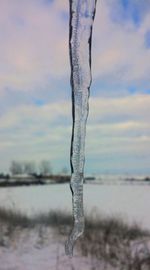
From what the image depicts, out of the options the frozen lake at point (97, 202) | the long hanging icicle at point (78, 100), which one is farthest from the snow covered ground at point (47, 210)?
the long hanging icicle at point (78, 100)

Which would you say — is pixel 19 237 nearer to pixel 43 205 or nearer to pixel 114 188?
pixel 43 205

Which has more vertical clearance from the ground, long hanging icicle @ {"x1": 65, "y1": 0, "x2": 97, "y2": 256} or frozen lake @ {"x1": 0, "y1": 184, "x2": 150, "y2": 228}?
long hanging icicle @ {"x1": 65, "y1": 0, "x2": 97, "y2": 256}

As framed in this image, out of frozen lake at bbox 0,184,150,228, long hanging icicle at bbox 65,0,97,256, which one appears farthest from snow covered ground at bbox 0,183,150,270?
long hanging icicle at bbox 65,0,97,256

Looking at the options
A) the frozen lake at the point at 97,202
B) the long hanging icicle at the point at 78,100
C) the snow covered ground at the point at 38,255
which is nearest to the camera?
the long hanging icicle at the point at 78,100

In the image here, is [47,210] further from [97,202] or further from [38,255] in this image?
[38,255]

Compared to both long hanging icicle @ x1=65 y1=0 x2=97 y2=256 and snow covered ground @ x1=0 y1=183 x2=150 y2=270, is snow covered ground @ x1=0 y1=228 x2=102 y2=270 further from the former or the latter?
long hanging icicle @ x1=65 y1=0 x2=97 y2=256

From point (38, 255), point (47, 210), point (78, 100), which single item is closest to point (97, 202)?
point (47, 210)

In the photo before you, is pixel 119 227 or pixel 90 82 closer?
pixel 90 82

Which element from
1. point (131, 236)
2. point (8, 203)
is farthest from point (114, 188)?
point (131, 236)

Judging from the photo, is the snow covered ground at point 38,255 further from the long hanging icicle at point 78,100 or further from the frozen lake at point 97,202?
the long hanging icicle at point 78,100
